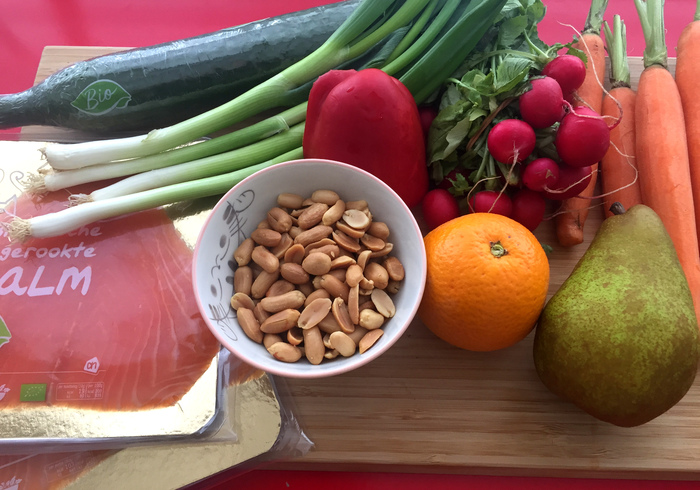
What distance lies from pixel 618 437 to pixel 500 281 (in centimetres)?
33

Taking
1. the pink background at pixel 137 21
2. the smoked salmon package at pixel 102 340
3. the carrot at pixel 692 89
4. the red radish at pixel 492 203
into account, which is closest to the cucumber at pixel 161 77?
the smoked salmon package at pixel 102 340

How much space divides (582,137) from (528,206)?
13cm

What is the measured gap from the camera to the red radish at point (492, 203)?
2.28 feet

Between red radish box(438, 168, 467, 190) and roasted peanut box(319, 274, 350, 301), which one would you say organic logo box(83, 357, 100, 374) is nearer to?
roasted peanut box(319, 274, 350, 301)

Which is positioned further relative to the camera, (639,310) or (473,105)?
(473,105)

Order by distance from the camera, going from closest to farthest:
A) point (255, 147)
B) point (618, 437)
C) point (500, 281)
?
point (500, 281) → point (618, 437) → point (255, 147)

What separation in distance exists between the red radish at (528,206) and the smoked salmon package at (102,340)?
52 cm

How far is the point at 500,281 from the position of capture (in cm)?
56

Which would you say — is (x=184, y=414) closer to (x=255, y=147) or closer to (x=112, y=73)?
(x=255, y=147)

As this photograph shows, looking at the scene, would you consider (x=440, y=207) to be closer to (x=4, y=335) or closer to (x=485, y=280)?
(x=485, y=280)

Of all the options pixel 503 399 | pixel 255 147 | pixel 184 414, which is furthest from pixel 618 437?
pixel 255 147

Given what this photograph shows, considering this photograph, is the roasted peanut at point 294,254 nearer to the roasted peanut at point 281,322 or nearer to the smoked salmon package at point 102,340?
the roasted peanut at point 281,322

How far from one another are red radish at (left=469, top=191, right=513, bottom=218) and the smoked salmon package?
0.46m

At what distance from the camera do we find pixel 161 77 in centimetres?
81
